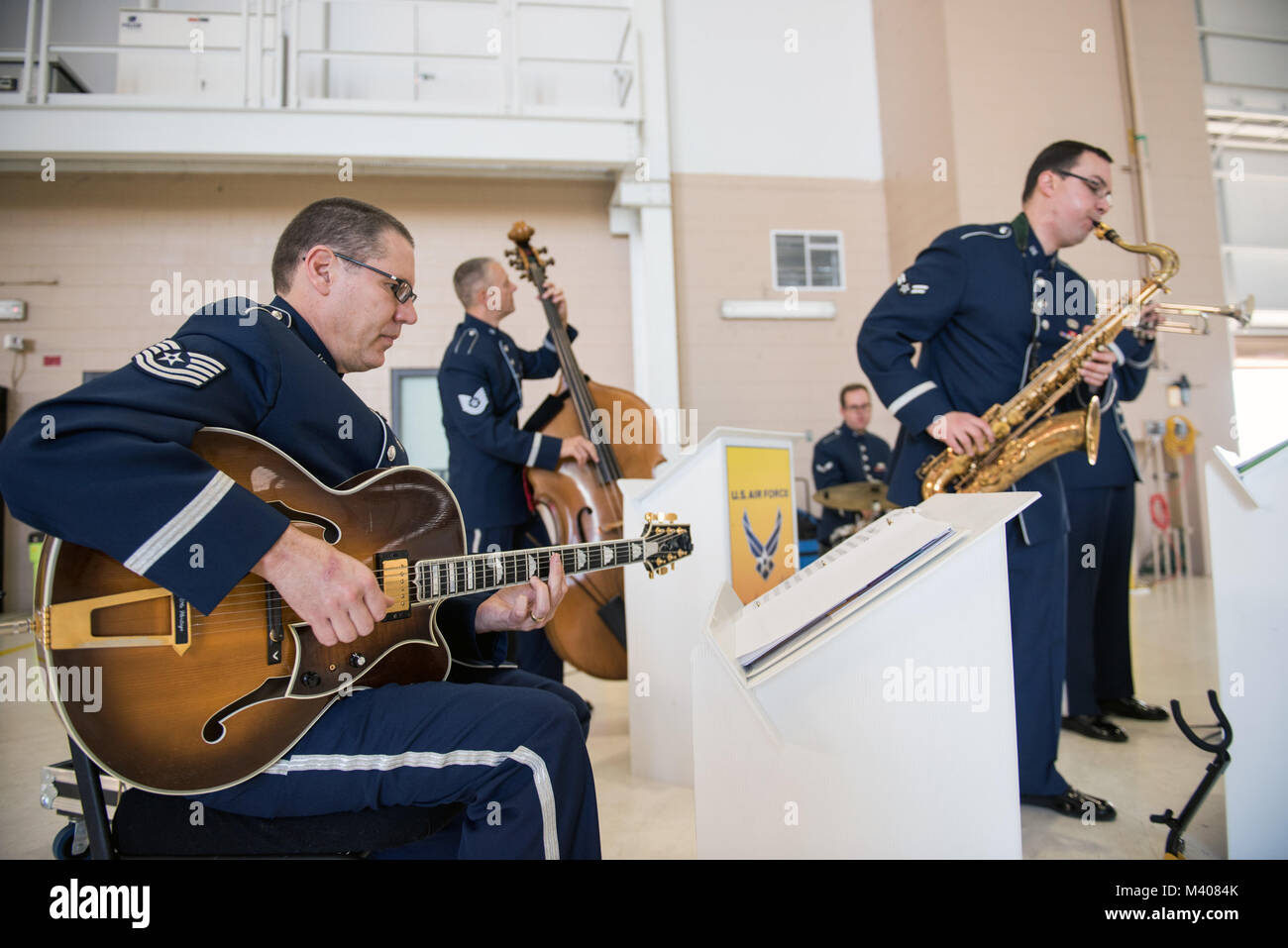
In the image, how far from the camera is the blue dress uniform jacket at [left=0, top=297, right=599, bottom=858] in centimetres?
83

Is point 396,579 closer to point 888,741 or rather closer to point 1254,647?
point 888,741

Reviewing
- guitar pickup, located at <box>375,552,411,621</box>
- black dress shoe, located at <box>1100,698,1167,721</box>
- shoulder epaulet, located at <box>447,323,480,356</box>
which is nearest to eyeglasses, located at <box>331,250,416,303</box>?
guitar pickup, located at <box>375,552,411,621</box>

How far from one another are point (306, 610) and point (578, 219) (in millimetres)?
6088

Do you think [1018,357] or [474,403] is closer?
[1018,357]

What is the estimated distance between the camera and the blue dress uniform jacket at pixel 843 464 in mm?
5117

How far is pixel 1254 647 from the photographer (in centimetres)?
149

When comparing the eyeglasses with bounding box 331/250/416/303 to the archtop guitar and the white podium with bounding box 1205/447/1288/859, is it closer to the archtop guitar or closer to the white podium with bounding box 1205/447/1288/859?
the archtop guitar

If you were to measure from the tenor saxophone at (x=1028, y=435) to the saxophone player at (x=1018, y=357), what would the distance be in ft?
0.14

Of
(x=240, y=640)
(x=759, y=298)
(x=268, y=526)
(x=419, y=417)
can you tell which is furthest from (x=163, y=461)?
(x=759, y=298)

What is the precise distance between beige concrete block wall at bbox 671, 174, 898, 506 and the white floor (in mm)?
3389

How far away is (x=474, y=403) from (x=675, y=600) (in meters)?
1.14

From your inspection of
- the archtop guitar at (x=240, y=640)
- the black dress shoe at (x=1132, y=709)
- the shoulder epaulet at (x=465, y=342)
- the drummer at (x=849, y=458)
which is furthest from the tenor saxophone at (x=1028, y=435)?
the drummer at (x=849, y=458)
